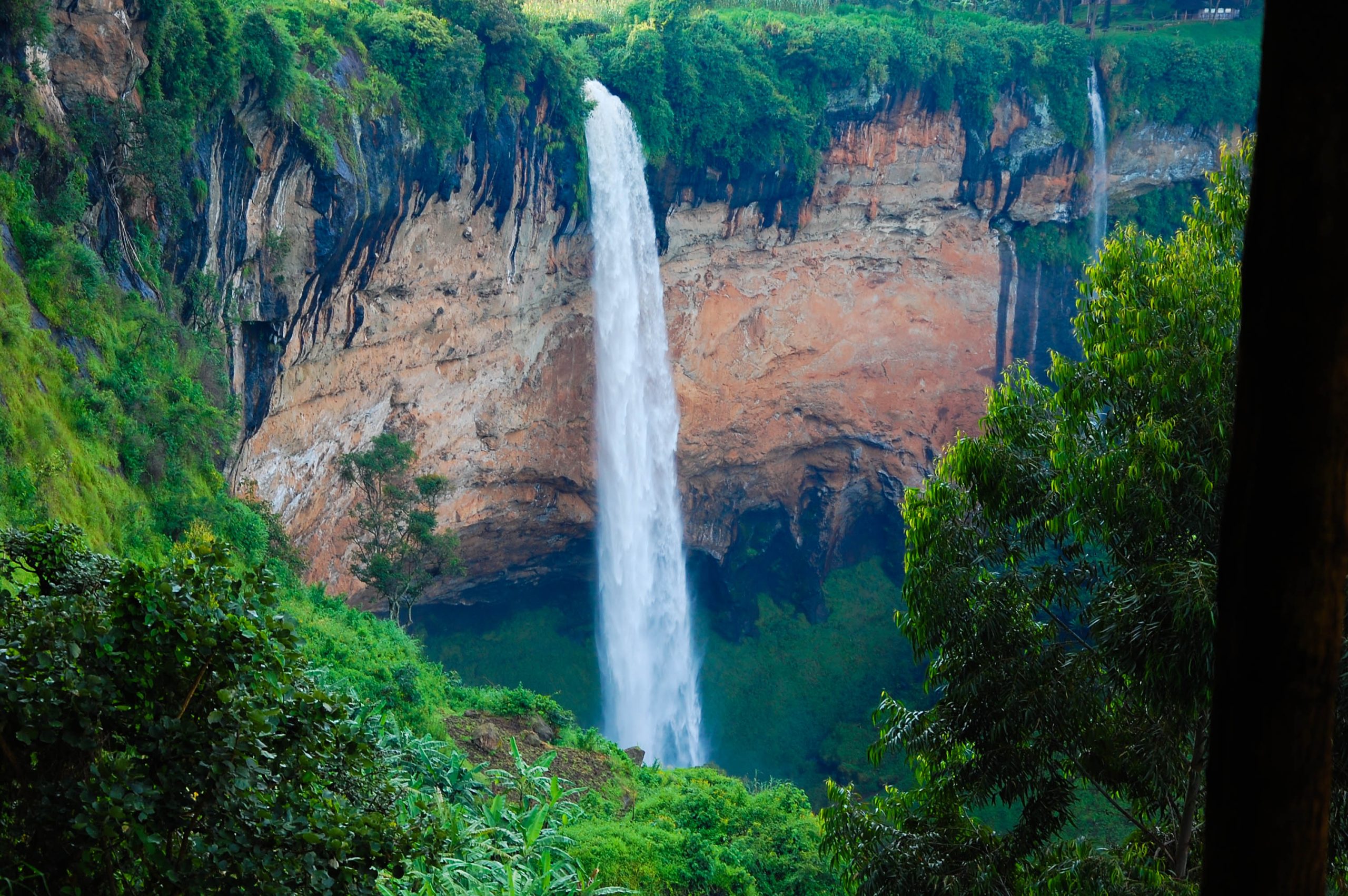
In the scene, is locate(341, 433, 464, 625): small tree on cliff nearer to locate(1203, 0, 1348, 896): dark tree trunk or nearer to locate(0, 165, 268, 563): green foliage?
locate(0, 165, 268, 563): green foliage

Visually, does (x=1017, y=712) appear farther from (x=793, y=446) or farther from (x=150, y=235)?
(x=793, y=446)

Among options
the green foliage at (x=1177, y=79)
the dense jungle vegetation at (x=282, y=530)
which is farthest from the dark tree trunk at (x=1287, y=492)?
the green foliage at (x=1177, y=79)

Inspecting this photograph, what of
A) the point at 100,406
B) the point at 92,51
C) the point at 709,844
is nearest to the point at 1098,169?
the point at 709,844

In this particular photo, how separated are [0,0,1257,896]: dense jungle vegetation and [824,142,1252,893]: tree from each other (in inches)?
4.0

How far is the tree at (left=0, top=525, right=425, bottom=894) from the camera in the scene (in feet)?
11.5

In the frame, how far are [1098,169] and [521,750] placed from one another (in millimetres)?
26265

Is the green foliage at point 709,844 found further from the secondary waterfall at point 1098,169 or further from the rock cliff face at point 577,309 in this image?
the secondary waterfall at point 1098,169

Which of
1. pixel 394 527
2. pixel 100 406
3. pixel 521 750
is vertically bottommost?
pixel 521 750

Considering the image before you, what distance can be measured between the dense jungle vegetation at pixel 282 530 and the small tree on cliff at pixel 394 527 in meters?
→ 1.97

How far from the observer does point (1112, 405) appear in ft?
22.3

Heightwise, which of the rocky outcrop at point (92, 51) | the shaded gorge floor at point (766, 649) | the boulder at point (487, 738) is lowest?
the shaded gorge floor at point (766, 649)

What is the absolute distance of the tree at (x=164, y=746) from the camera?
350 centimetres

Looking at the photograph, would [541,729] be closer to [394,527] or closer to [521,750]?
[521,750]

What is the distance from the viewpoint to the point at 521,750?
1360 centimetres
